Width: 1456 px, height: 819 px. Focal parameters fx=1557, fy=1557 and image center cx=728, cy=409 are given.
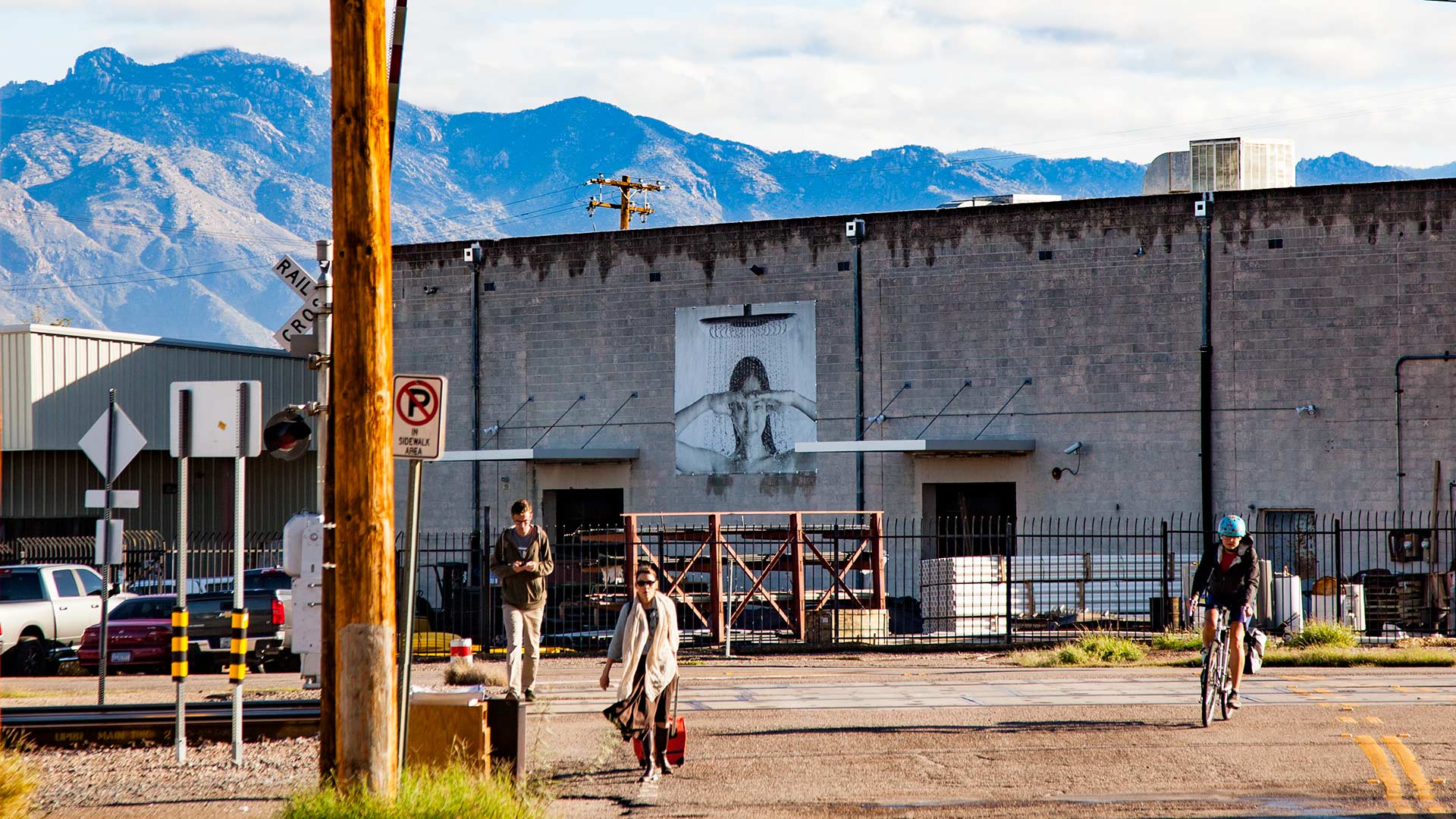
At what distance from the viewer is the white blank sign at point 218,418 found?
12008mm

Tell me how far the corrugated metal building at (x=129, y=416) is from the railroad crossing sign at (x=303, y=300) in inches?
824

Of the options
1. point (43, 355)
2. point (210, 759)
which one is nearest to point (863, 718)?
point (210, 759)

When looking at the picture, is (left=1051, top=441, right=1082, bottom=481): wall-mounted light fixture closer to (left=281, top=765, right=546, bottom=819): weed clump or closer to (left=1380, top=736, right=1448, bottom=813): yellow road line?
(left=1380, top=736, right=1448, bottom=813): yellow road line

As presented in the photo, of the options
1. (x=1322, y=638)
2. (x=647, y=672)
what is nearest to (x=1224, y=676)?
(x=647, y=672)

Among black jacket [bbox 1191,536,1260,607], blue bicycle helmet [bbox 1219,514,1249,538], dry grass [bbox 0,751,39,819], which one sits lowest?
dry grass [bbox 0,751,39,819]

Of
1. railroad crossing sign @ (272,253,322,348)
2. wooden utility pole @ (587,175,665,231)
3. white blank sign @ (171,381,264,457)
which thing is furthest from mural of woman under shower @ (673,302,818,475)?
wooden utility pole @ (587,175,665,231)

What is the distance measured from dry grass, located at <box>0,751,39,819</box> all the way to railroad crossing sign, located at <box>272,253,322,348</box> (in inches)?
261

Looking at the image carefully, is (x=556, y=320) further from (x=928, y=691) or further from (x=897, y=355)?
(x=928, y=691)

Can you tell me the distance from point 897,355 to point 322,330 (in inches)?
742

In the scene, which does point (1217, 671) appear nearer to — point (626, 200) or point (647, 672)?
point (647, 672)

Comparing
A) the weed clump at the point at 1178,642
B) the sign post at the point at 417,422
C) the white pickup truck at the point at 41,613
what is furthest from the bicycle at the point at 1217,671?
the white pickup truck at the point at 41,613

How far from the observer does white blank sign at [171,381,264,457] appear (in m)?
12.0

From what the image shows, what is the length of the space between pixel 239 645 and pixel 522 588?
3772mm

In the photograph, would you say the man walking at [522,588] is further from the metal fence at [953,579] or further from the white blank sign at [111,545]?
the metal fence at [953,579]
